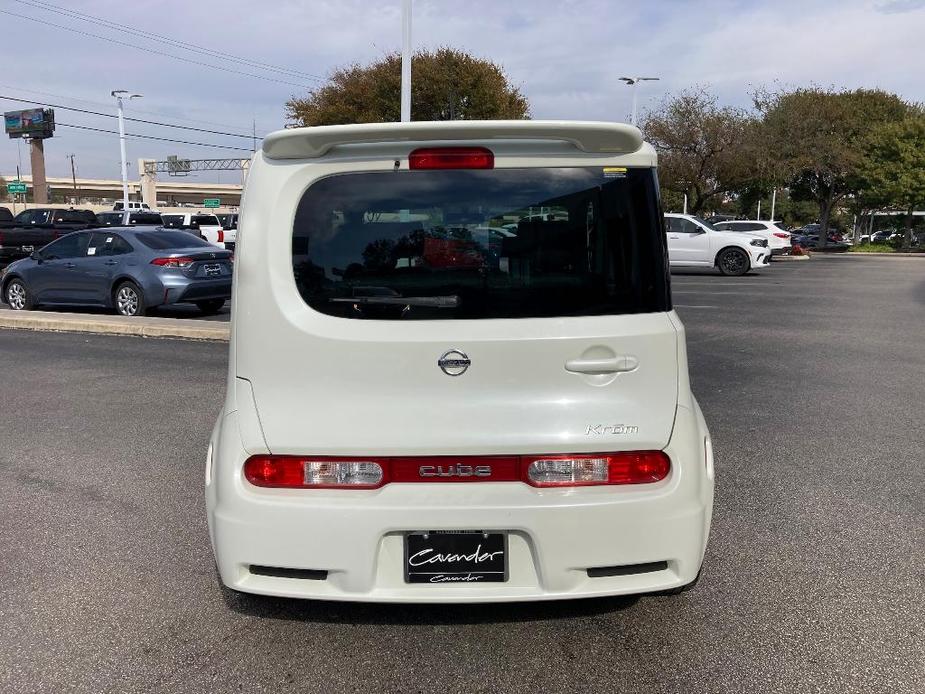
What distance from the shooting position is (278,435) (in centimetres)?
287

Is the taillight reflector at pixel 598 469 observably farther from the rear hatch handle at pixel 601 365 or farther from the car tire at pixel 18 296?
the car tire at pixel 18 296

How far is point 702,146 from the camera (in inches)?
1537

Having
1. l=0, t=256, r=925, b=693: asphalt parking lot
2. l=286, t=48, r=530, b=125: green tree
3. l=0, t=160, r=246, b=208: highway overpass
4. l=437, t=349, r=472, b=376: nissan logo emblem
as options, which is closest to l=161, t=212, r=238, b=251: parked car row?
l=286, t=48, r=530, b=125: green tree

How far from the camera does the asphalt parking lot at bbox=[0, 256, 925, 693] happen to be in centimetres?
294

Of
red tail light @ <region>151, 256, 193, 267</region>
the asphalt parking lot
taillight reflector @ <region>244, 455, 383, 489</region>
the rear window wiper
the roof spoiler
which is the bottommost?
the asphalt parking lot

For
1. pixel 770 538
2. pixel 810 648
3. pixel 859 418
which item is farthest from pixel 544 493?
pixel 859 418

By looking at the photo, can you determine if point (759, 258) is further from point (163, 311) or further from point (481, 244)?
point (481, 244)

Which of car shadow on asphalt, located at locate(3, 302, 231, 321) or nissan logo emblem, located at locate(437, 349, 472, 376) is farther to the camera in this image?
car shadow on asphalt, located at locate(3, 302, 231, 321)

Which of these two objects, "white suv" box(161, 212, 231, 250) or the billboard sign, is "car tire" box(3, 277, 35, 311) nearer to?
"white suv" box(161, 212, 231, 250)

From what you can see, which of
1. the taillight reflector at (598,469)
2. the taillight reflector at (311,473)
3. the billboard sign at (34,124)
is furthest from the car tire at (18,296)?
the billboard sign at (34,124)

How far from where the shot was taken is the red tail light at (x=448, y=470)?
2855 millimetres

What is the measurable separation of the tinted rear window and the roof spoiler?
34.6ft

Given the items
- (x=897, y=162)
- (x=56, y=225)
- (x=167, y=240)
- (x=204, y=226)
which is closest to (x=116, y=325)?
(x=167, y=240)

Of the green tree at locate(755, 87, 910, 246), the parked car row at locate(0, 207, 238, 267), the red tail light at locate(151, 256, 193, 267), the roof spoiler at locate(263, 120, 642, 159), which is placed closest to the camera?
A: the roof spoiler at locate(263, 120, 642, 159)
